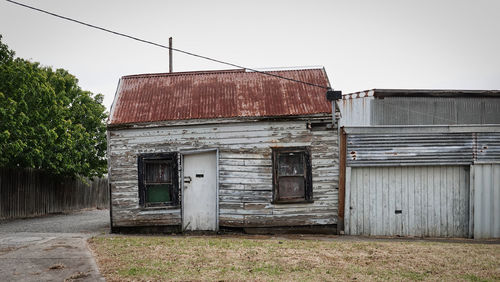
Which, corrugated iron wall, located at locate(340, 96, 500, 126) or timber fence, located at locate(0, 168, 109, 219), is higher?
corrugated iron wall, located at locate(340, 96, 500, 126)

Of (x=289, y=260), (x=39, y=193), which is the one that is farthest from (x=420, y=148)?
(x=39, y=193)

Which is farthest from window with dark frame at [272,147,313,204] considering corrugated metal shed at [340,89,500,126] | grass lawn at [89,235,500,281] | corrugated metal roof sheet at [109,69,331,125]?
grass lawn at [89,235,500,281]

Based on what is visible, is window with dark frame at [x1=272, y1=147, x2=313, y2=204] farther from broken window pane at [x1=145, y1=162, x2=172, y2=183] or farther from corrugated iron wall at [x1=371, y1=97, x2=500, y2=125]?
broken window pane at [x1=145, y1=162, x2=172, y2=183]

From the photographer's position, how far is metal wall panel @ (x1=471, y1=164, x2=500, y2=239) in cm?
1180

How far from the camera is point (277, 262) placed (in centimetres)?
735

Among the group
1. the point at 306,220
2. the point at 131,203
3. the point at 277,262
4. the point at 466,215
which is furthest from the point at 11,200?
the point at 466,215

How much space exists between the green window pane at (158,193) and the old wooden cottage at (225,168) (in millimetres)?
27

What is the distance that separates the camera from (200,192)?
1195 centimetres

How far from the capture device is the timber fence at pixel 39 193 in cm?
1781

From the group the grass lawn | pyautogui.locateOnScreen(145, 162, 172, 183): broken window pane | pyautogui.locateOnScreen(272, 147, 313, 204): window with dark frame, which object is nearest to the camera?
the grass lawn

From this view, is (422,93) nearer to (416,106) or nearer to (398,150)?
(416,106)

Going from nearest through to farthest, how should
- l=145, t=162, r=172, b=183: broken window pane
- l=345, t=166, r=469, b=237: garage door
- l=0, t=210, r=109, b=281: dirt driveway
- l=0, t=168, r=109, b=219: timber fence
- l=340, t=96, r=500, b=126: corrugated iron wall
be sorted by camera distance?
l=0, t=210, r=109, b=281: dirt driveway → l=345, t=166, r=469, b=237: garage door → l=145, t=162, r=172, b=183: broken window pane → l=340, t=96, r=500, b=126: corrugated iron wall → l=0, t=168, r=109, b=219: timber fence

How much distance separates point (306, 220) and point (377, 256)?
149 inches

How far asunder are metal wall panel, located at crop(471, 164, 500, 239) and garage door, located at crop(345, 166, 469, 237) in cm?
25
